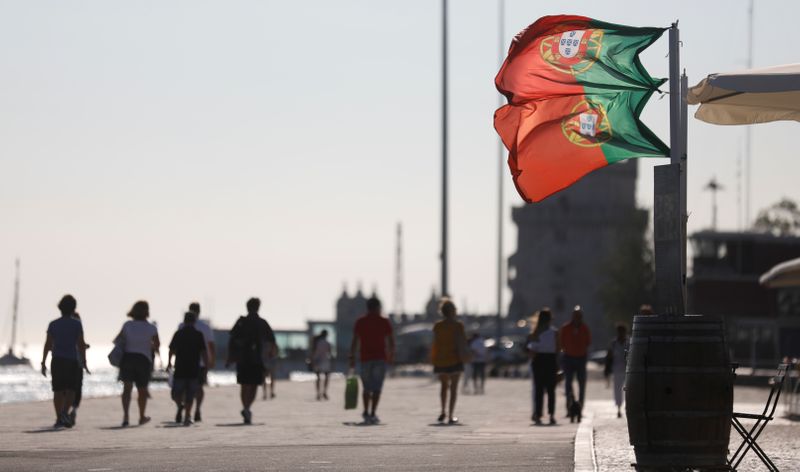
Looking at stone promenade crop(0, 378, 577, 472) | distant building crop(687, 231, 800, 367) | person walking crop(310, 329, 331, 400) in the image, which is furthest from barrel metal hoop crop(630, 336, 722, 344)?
distant building crop(687, 231, 800, 367)

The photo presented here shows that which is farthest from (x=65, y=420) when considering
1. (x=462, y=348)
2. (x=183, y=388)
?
(x=462, y=348)

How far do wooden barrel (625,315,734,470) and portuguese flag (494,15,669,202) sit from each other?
213cm

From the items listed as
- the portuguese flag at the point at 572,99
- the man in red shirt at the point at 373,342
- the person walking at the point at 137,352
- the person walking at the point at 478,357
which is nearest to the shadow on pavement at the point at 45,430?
the person walking at the point at 137,352

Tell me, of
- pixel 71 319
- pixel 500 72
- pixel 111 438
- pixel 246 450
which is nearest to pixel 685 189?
pixel 500 72

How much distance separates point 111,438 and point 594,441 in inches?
209

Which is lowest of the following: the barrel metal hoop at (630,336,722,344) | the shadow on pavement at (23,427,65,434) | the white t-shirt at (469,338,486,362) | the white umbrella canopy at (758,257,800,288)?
the shadow on pavement at (23,427,65,434)

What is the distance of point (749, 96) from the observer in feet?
43.9

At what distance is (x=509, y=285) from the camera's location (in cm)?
15975

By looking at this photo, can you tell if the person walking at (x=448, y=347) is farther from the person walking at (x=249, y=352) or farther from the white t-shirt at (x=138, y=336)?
the white t-shirt at (x=138, y=336)

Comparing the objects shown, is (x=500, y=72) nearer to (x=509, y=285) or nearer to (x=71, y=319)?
(x=71, y=319)

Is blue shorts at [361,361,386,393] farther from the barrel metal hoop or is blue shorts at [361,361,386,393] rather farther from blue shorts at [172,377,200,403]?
the barrel metal hoop

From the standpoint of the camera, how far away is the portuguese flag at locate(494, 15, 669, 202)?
492 inches

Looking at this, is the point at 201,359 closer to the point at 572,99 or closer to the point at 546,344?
the point at 546,344

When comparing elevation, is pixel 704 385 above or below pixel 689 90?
below
